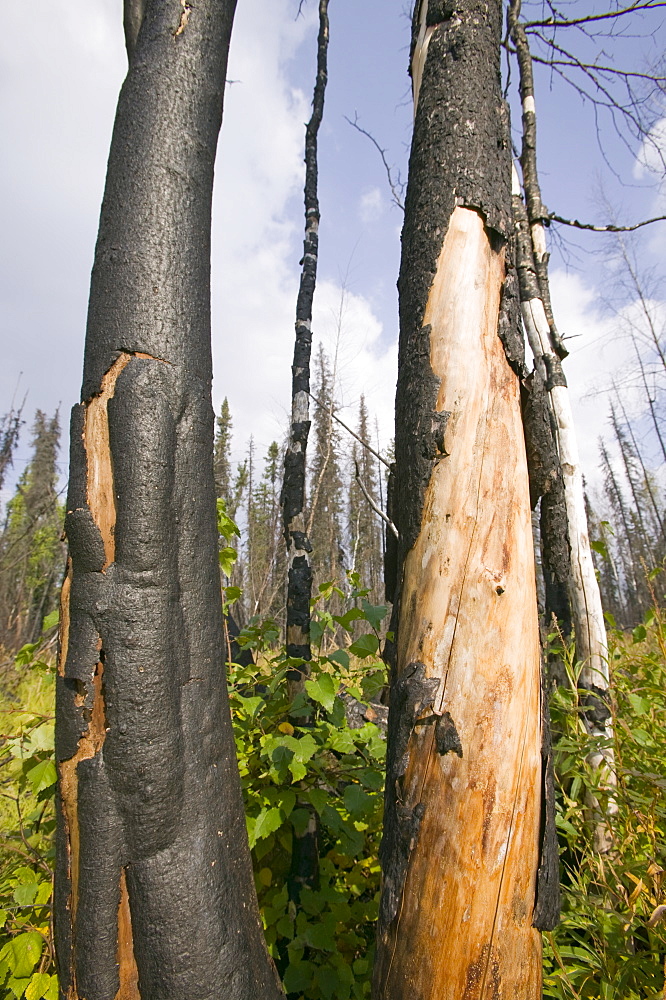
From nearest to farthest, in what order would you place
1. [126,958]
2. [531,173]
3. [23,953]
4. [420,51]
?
[126,958]
[23,953]
[420,51]
[531,173]

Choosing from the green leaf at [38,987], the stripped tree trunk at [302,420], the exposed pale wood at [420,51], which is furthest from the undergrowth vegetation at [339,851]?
the exposed pale wood at [420,51]

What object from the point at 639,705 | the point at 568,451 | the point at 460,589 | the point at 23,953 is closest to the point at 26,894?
the point at 23,953

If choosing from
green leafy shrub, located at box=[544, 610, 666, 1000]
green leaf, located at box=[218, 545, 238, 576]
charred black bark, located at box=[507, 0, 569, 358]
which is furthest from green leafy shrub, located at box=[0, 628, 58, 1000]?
charred black bark, located at box=[507, 0, 569, 358]

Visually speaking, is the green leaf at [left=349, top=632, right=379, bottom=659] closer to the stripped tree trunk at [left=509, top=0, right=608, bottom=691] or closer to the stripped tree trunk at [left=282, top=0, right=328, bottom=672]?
the stripped tree trunk at [left=282, top=0, right=328, bottom=672]

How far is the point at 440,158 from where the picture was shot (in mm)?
1354

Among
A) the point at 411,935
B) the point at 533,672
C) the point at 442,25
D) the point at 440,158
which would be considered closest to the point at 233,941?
the point at 411,935

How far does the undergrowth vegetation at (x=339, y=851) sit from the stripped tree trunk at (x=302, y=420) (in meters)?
0.43

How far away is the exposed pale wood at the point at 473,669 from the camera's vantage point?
3.25ft

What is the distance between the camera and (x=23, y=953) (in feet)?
4.88

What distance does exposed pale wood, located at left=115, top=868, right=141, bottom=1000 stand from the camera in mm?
974

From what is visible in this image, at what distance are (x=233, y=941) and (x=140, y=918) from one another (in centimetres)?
22

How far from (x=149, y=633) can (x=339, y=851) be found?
155cm

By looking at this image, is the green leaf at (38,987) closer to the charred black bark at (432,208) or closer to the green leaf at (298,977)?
the green leaf at (298,977)

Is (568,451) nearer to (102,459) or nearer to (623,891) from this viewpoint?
(623,891)
